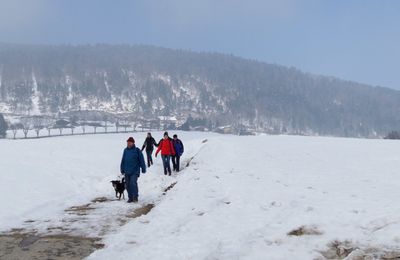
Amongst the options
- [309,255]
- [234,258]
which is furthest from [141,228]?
[309,255]

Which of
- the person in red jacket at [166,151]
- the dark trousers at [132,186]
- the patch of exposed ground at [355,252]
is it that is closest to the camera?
the patch of exposed ground at [355,252]

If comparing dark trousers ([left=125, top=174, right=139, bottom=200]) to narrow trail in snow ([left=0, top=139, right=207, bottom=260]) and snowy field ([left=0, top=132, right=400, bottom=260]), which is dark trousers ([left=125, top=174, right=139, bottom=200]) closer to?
snowy field ([left=0, top=132, right=400, bottom=260])

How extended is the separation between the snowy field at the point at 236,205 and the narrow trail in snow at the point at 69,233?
0.39ft

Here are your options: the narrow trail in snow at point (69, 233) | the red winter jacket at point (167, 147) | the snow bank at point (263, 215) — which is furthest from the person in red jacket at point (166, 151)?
the narrow trail in snow at point (69, 233)

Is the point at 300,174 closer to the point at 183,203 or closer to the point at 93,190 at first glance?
the point at 183,203

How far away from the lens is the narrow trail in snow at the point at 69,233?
9.55 m

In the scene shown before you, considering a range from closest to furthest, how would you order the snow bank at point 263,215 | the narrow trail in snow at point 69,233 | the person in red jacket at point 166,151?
the snow bank at point 263,215, the narrow trail in snow at point 69,233, the person in red jacket at point 166,151

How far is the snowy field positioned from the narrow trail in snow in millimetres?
119

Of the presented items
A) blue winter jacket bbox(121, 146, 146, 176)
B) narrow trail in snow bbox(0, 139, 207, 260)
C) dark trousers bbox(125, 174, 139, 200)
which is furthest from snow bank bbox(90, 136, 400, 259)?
blue winter jacket bbox(121, 146, 146, 176)

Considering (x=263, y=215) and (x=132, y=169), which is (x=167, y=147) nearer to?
(x=132, y=169)

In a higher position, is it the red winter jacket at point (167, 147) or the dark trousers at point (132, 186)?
the red winter jacket at point (167, 147)

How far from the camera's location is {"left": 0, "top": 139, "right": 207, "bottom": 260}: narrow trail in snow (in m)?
9.55

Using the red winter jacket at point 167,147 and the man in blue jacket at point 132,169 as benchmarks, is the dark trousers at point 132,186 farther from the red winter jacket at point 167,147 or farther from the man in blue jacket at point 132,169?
the red winter jacket at point 167,147

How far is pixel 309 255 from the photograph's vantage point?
777cm
